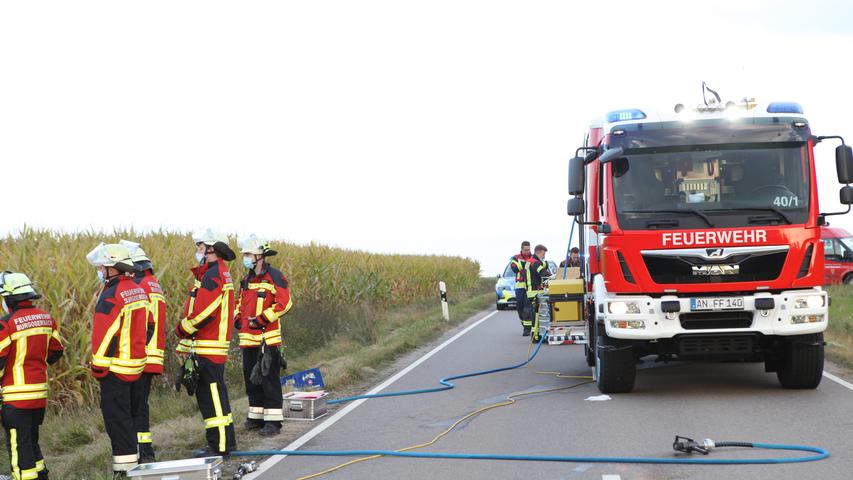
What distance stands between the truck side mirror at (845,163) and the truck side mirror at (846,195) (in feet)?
0.31

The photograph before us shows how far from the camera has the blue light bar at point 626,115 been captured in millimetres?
11586

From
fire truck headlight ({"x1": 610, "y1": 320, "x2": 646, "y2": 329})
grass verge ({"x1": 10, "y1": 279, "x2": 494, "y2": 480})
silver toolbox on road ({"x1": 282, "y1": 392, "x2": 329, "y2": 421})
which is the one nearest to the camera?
grass verge ({"x1": 10, "y1": 279, "x2": 494, "y2": 480})

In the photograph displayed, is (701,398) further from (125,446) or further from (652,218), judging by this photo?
(125,446)

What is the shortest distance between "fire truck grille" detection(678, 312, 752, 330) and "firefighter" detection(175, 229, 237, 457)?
5.29m

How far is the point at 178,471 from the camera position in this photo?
695cm

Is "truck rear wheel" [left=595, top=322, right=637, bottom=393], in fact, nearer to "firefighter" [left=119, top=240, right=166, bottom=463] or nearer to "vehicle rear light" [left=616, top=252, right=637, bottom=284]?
"vehicle rear light" [left=616, top=252, right=637, bottom=284]

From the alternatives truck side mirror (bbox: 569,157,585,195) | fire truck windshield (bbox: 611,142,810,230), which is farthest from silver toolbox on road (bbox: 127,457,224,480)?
fire truck windshield (bbox: 611,142,810,230)

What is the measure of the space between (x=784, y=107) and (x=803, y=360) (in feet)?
9.74

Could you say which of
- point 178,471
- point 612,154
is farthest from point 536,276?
point 178,471

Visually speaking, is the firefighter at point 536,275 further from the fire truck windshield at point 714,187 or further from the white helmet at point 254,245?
the white helmet at point 254,245

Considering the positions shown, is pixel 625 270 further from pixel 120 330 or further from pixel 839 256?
pixel 839 256

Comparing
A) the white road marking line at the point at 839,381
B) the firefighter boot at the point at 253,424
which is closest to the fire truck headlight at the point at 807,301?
the white road marking line at the point at 839,381

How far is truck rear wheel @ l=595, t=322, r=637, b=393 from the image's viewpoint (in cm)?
1152

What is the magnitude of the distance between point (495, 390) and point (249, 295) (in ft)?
13.3
